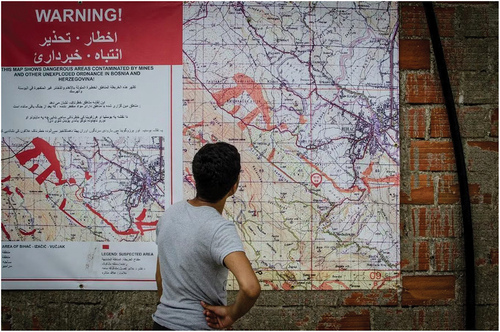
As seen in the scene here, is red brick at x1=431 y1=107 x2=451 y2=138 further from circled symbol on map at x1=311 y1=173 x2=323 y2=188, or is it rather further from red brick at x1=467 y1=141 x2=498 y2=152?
circled symbol on map at x1=311 y1=173 x2=323 y2=188

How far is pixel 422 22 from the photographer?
2.68 m

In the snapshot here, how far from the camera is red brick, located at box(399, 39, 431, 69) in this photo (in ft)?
8.76

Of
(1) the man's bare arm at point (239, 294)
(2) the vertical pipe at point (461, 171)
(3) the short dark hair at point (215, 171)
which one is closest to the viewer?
(1) the man's bare arm at point (239, 294)

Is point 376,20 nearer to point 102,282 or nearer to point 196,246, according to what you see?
point 196,246

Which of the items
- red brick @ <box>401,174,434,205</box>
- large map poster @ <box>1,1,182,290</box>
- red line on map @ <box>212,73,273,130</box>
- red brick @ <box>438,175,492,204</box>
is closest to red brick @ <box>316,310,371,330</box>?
red brick @ <box>401,174,434,205</box>

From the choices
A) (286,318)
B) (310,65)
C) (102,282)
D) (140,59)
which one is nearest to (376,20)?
(310,65)

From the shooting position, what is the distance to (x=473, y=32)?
106 inches

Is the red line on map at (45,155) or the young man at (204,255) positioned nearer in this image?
the young man at (204,255)

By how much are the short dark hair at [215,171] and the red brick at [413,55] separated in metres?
1.43

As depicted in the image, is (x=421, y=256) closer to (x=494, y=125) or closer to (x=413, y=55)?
(x=494, y=125)

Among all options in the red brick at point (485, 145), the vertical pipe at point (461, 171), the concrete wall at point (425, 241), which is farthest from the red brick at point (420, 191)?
the red brick at point (485, 145)

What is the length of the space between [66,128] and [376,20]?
1.85 m

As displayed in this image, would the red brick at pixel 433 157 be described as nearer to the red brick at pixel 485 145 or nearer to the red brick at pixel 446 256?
the red brick at pixel 485 145

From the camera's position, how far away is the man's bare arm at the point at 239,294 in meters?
1.56
